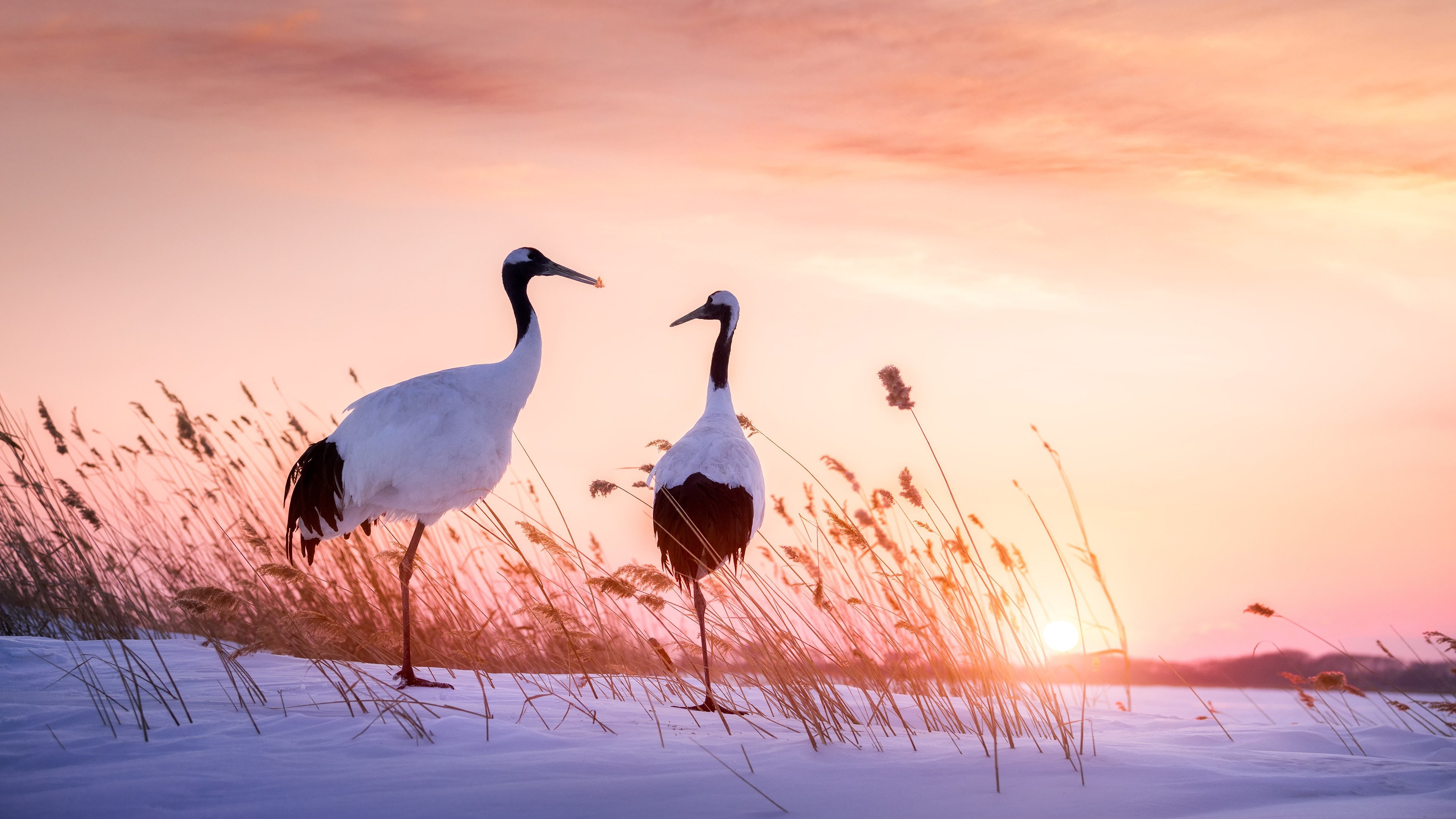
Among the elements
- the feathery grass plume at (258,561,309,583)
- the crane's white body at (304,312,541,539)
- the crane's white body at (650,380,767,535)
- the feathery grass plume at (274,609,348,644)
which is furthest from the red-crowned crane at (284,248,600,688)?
the crane's white body at (650,380,767,535)

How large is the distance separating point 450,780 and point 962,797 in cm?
157

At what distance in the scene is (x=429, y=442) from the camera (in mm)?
5129

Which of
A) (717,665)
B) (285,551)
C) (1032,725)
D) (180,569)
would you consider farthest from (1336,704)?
(180,569)

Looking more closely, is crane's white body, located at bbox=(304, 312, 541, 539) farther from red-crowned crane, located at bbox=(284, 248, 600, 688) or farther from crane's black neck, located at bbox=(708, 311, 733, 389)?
crane's black neck, located at bbox=(708, 311, 733, 389)

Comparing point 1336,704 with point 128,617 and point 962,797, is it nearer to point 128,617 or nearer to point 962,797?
point 962,797

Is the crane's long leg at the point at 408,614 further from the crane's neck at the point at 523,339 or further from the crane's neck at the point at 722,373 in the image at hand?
the crane's neck at the point at 722,373

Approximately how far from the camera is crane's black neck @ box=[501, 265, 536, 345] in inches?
235

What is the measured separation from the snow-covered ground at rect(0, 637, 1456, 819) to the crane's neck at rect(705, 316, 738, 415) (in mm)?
2670

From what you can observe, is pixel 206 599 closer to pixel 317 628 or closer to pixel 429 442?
pixel 317 628

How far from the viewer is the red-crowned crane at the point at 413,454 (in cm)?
516

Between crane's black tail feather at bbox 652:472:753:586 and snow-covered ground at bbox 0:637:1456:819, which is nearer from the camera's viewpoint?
snow-covered ground at bbox 0:637:1456:819

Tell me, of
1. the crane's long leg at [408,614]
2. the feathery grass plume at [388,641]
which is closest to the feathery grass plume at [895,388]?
the crane's long leg at [408,614]

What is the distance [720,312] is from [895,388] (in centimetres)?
296

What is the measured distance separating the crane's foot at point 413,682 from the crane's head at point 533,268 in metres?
2.44
